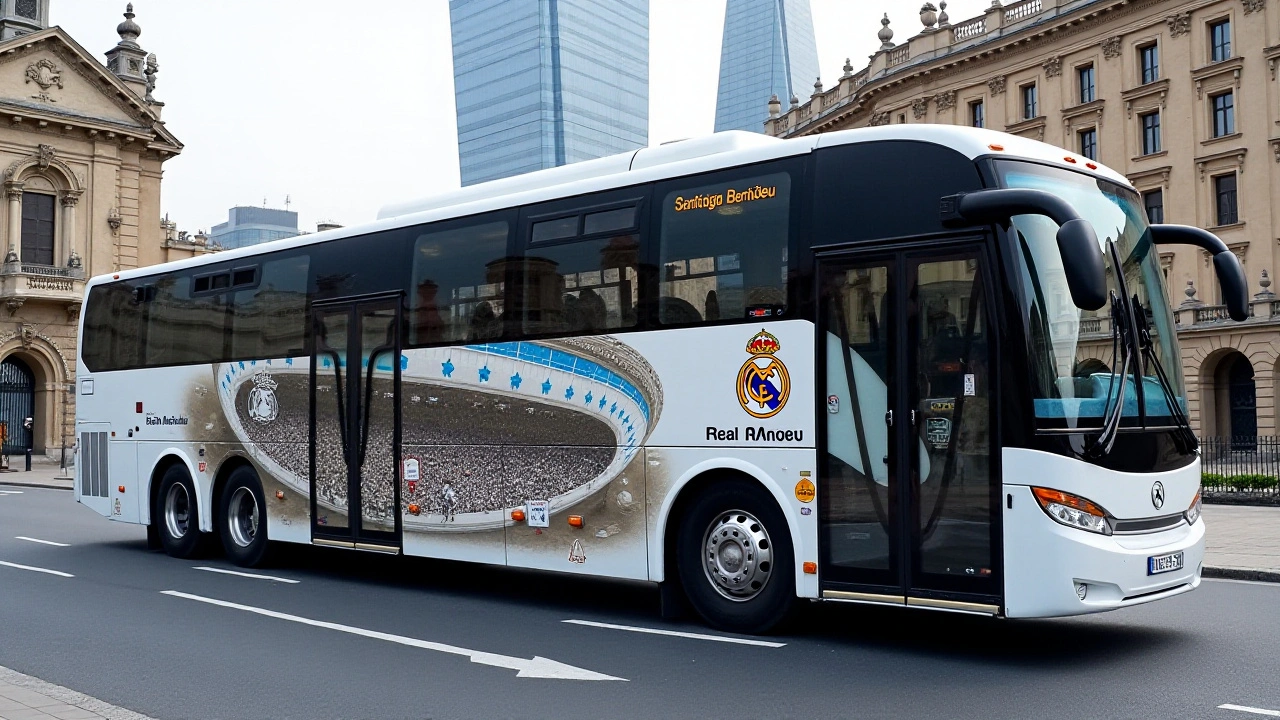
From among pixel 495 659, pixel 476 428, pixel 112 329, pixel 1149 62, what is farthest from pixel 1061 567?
pixel 1149 62

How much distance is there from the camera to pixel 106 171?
54812 millimetres

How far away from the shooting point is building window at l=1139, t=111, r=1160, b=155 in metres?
51.7

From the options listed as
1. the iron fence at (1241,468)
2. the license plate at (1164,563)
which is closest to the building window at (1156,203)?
the iron fence at (1241,468)

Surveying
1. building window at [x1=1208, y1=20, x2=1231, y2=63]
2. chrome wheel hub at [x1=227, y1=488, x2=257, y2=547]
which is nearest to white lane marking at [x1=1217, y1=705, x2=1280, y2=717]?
chrome wheel hub at [x1=227, y1=488, x2=257, y2=547]

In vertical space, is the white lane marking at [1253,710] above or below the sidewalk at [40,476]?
above

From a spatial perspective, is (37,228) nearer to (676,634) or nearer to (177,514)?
(177,514)

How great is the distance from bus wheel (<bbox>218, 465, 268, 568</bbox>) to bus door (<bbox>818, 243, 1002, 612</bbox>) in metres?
8.08

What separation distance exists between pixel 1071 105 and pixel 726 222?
4934 cm

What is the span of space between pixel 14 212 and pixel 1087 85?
45450mm

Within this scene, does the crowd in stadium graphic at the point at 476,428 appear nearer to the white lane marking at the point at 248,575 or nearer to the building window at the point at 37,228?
the white lane marking at the point at 248,575

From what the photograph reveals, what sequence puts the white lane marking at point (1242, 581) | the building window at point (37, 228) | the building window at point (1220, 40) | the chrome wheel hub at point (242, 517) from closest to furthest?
the white lane marking at point (1242, 581), the chrome wheel hub at point (242, 517), the building window at point (1220, 40), the building window at point (37, 228)

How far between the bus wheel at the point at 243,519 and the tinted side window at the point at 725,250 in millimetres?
6787

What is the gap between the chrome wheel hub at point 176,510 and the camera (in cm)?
1595

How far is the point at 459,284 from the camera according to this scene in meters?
11.9
